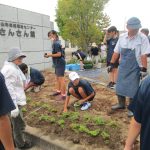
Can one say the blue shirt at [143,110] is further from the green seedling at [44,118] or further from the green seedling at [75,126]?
the green seedling at [44,118]

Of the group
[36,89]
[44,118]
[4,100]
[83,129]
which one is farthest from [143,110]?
[36,89]

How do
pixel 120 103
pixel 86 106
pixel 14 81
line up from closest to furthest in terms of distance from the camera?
pixel 14 81, pixel 120 103, pixel 86 106

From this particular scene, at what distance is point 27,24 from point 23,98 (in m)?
7.55

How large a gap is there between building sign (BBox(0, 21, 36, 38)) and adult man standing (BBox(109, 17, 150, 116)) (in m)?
5.81

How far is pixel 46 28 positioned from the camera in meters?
12.8

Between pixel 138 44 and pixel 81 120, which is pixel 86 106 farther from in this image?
pixel 138 44

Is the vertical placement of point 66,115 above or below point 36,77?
below

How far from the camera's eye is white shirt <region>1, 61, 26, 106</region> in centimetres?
393

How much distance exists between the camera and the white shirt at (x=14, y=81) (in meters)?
3.93

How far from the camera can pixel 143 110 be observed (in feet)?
6.09

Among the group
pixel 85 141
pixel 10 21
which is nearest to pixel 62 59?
pixel 85 141

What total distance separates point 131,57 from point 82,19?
1536cm

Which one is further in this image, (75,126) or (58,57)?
(58,57)

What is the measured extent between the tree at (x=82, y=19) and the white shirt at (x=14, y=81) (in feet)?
51.3
